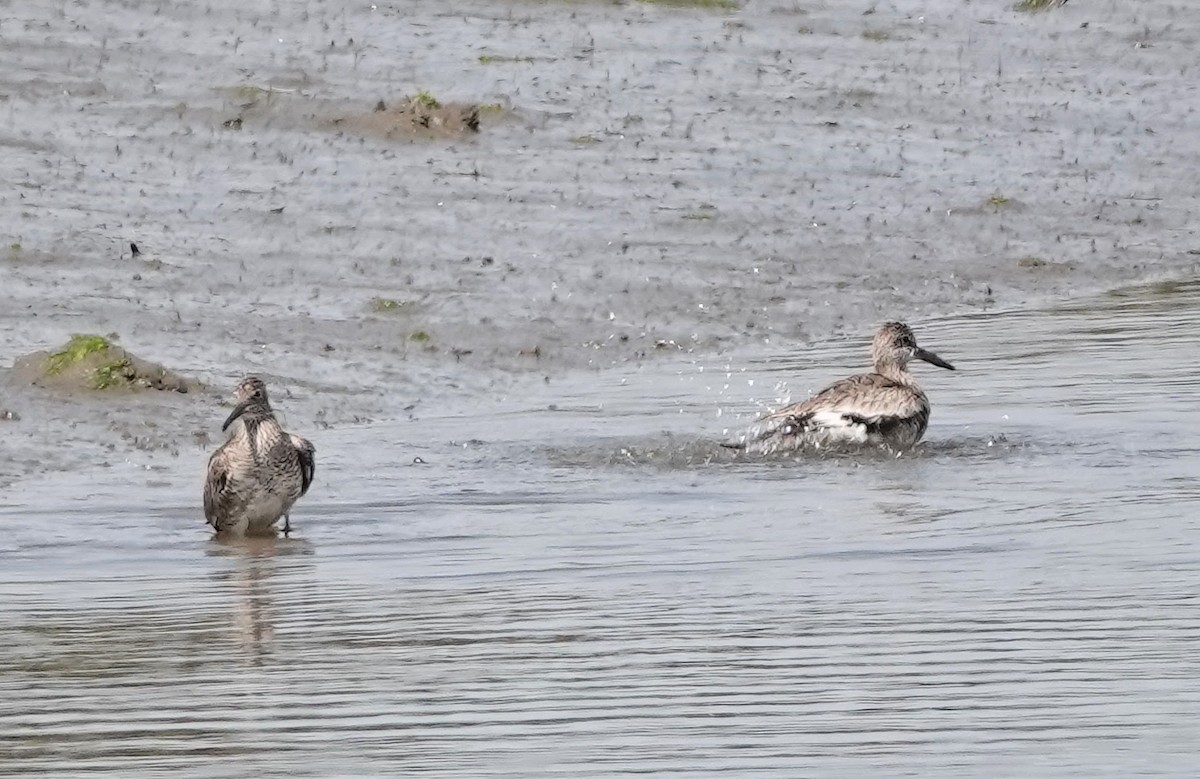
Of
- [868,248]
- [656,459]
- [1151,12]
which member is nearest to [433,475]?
[656,459]

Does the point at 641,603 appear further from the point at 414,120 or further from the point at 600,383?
the point at 414,120

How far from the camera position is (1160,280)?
62.8ft

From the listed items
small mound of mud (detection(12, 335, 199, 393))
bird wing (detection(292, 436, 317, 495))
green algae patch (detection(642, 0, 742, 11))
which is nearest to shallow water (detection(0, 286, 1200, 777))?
bird wing (detection(292, 436, 317, 495))

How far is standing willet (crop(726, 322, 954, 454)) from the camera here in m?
13.9

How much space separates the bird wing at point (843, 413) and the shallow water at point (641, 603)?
0.70ft

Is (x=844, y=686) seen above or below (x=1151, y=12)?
below

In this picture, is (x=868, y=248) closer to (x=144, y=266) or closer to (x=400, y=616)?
(x=144, y=266)

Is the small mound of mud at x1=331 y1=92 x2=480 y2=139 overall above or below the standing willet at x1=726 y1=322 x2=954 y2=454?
above

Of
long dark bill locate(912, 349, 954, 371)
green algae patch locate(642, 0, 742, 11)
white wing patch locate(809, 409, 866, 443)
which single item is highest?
green algae patch locate(642, 0, 742, 11)

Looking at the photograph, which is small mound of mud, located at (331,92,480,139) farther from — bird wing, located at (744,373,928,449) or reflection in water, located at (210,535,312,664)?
reflection in water, located at (210,535,312,664)

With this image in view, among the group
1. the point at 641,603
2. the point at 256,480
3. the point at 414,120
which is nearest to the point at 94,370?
the point at 256,480

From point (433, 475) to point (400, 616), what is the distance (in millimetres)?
3403

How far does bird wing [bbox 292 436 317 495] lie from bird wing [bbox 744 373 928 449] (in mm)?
2279

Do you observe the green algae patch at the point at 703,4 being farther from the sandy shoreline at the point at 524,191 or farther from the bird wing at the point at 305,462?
the bird wing at the point at 305,462
